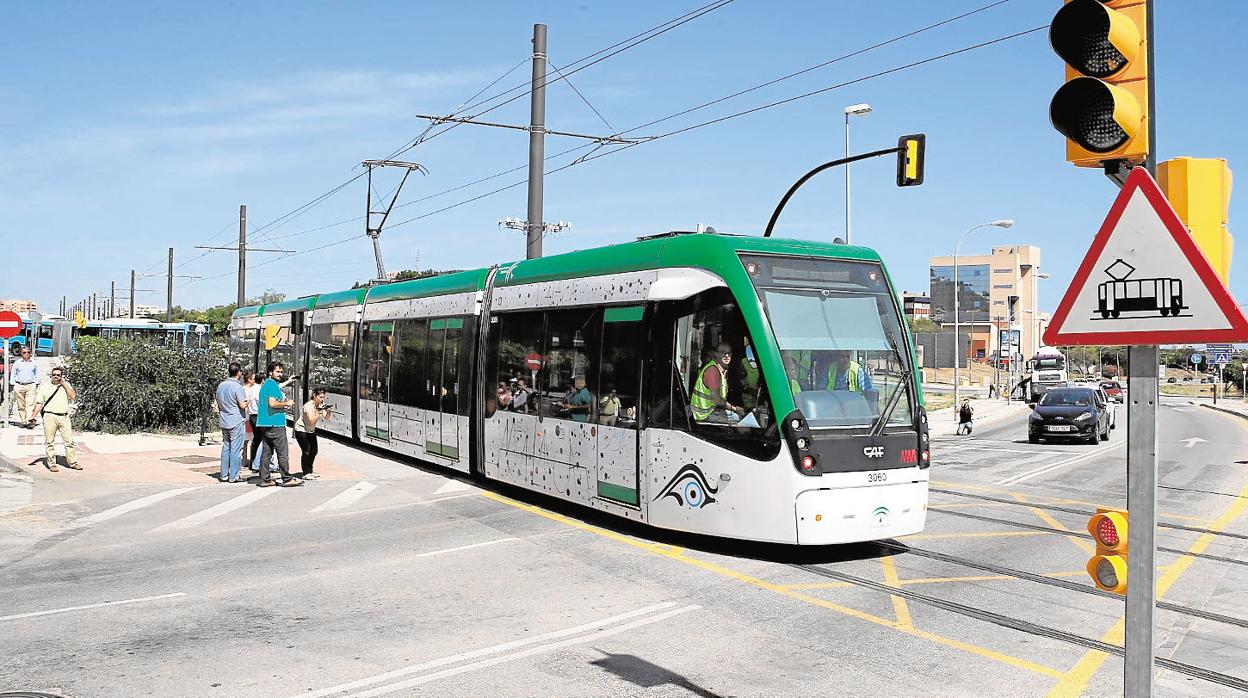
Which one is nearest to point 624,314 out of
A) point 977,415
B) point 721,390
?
point 721,390

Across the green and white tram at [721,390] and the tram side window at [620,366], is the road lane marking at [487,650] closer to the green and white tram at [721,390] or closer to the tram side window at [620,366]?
the green and white tram at [721,390]

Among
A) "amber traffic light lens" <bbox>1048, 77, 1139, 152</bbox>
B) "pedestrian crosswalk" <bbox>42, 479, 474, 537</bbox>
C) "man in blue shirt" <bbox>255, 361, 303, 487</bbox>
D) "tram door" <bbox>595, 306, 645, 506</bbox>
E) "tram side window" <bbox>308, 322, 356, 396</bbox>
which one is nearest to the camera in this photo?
"amber traffic light lens" <bbox>1048, 77, 1139, 152</bbox>

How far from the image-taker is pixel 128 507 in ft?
43.8

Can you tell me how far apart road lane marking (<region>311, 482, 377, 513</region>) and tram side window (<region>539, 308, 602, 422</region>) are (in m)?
3.35

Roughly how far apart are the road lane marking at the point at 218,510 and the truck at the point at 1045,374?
45.7 meters

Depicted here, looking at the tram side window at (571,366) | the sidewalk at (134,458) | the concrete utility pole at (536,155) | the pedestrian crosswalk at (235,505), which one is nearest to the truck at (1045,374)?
the concrete utility pole at (536,155)

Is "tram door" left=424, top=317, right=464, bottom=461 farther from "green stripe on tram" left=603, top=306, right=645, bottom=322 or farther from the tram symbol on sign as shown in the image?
the tram symbol on sign

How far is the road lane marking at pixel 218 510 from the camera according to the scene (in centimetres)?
1195

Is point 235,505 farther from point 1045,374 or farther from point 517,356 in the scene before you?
point 1045,374

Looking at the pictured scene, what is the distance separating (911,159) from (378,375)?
35.0ft

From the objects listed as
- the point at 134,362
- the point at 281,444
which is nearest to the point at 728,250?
the point at 281,444

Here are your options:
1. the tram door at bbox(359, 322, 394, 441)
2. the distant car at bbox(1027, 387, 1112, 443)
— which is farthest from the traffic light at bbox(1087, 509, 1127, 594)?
the distant car at bbox(1027, 387, 1112, 443)

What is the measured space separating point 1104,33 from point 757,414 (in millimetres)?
5855

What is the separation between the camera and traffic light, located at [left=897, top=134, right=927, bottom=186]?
61.5ft
